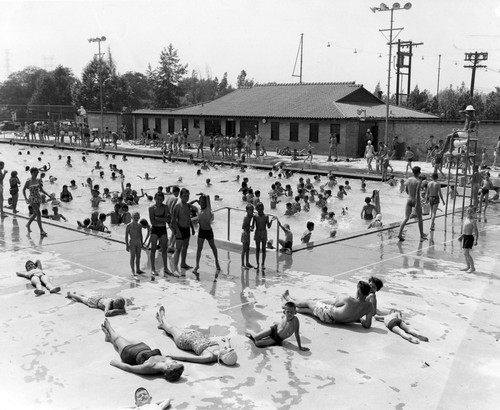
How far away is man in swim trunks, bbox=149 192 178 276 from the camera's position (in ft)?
33.7

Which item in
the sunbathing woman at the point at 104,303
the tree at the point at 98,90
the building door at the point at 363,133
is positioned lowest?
the sunbathing woman at the point at 104,303

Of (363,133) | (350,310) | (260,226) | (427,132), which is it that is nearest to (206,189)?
(363,133)

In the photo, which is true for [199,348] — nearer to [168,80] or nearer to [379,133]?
[379,133]

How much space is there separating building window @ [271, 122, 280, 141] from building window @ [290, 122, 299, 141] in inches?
50.4

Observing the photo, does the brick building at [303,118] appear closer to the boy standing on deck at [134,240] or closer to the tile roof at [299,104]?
the tile roof at [299,104]

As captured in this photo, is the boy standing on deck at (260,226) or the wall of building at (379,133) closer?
the boy standing on deck at (260,226)

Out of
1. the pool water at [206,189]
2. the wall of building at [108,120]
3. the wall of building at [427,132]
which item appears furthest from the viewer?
the wall of building at [108,120]

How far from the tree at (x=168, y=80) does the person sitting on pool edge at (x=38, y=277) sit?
7642 centimetres

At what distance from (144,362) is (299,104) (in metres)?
37.3

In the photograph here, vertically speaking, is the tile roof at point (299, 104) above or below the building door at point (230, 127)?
above

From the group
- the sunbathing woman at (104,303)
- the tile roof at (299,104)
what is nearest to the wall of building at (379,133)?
the tile roof at (299,104)

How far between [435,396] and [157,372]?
313cm

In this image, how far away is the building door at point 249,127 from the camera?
140 ft

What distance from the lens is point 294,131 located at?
40125 millimetres
